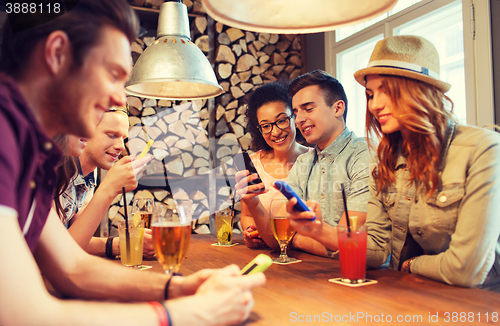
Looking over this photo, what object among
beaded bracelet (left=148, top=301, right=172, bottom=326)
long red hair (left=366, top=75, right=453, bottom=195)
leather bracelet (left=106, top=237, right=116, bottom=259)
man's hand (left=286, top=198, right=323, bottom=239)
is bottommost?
leather bracelet (left=106, top=237, right=116, bottom=259)

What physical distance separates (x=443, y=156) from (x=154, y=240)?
961 millimetres

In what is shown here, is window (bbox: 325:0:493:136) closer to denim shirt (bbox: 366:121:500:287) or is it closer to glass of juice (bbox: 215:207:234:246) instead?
denim shirt (bbox: 366:121:500:287)

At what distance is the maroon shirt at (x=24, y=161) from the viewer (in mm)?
575

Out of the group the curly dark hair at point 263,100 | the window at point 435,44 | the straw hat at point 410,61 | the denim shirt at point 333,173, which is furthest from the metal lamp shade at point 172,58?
the window at point 435,44

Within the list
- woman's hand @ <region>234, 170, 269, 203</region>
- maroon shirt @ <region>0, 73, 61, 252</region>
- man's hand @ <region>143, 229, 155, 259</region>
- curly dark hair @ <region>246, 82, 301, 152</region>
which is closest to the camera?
maroon shirt @ <region>0, 73, 61, 252</region>

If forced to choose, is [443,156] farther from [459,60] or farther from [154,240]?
[459,60]

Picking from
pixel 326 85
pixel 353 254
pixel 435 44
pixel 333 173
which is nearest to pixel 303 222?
pixel 353 254

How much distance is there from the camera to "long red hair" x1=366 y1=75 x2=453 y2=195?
119 centimetres

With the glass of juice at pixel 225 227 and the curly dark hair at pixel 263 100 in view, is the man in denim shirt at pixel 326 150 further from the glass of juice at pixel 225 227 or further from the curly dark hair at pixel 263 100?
the glass of juice at pixel 225 227

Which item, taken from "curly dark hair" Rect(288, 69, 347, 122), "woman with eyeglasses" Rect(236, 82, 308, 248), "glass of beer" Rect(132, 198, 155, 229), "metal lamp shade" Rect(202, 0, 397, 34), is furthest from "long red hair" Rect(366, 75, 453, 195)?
"woman with eyeglasses" Rect(236, 82, 308, 248)

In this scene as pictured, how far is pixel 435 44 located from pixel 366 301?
8.91 feet

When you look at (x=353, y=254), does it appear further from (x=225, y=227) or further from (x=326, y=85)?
(x=326, y=85)

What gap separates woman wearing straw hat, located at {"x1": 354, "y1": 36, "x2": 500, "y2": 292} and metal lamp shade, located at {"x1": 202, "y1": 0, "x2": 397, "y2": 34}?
0.73ft

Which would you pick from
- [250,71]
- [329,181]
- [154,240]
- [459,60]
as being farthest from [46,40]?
[250,71]
